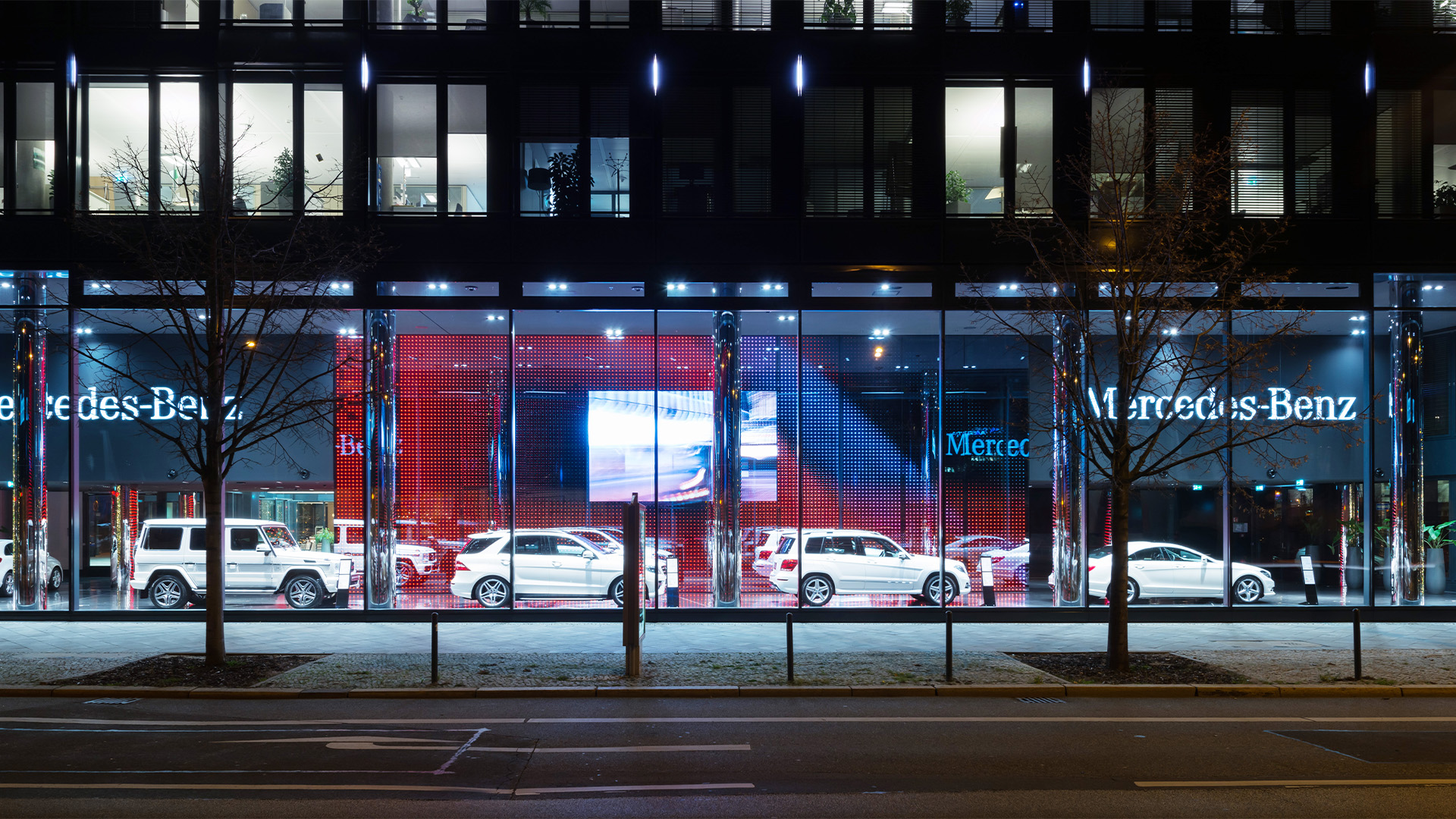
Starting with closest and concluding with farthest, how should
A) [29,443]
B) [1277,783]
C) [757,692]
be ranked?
[1277,783] → [757,692] → [29,443]

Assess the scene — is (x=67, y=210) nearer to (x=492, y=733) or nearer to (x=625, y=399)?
(x=625, y=399)

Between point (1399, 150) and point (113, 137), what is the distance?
23707 mm

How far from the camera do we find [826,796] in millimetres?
7488

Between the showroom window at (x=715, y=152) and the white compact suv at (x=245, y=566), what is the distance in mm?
9207

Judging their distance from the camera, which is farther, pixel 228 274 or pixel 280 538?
pixel 280 538

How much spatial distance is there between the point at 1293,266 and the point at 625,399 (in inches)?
490

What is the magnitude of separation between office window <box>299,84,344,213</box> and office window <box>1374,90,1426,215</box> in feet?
62.5

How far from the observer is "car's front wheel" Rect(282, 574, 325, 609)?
18.1 m

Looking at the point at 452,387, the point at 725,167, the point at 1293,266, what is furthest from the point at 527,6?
the point at 1293,266

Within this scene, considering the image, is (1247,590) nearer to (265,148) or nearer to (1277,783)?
(1277,783)

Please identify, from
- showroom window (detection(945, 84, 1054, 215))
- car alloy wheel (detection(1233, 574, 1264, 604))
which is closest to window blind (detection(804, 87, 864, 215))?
showroom window (detection(945, 84, 1054, 215))

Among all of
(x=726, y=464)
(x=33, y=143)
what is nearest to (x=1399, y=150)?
(x=726, y=464)

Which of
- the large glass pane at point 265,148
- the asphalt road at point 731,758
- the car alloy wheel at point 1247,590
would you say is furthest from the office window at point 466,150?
the car alloy wheel at point 1247,590

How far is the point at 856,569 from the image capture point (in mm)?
18188
